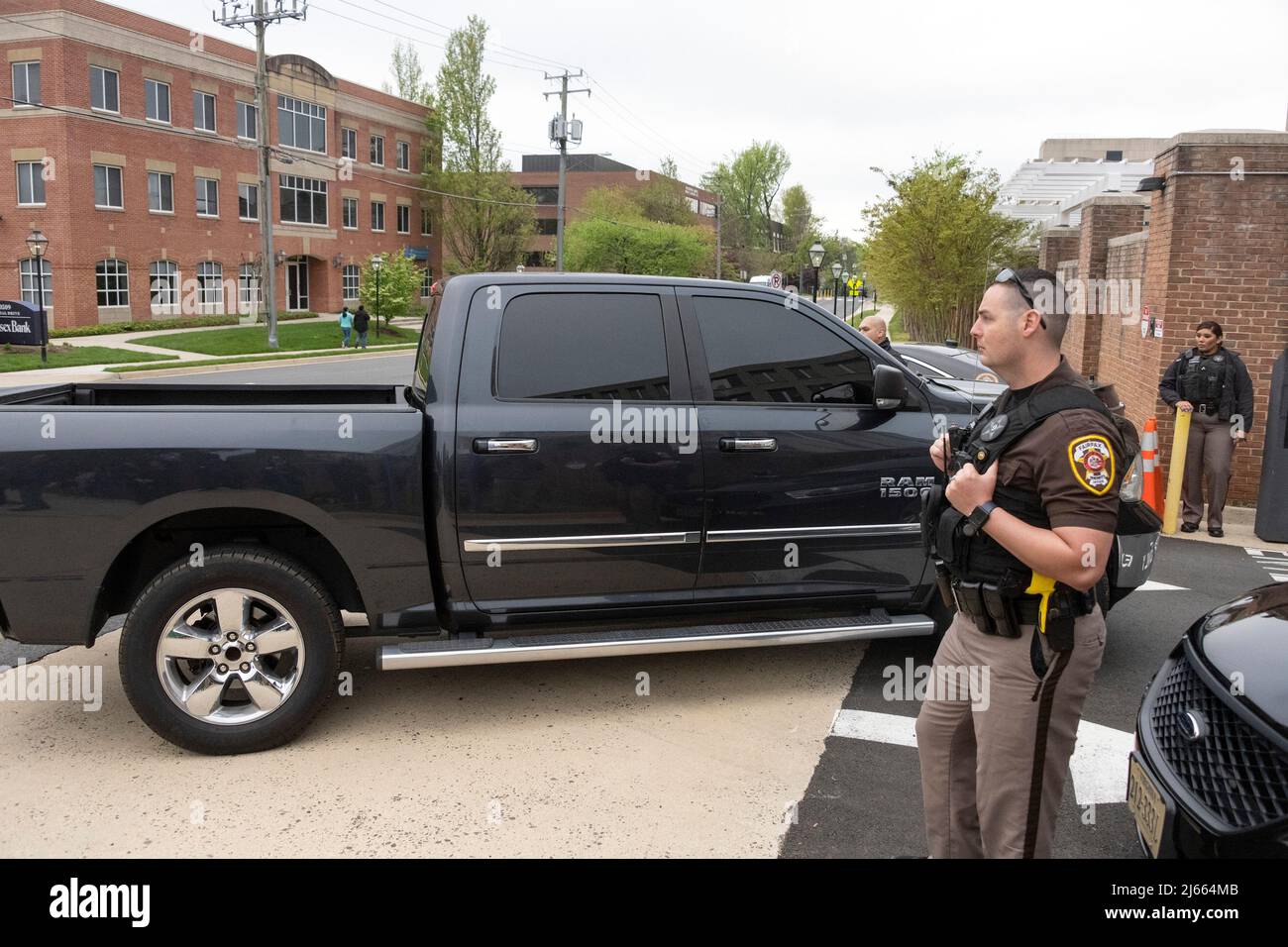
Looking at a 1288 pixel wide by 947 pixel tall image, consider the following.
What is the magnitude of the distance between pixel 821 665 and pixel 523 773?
74.3 inches

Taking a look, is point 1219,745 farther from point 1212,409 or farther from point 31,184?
point 31,184

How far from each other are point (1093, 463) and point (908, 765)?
6.78 ft

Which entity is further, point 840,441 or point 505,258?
point 505,258

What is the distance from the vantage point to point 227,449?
13.4ft

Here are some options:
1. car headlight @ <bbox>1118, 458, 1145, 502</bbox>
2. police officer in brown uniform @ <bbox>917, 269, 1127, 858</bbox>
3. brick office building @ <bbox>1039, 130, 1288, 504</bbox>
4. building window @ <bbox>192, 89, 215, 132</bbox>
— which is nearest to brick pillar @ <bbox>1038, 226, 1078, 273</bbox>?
brick office building @ <bbox>1039, 130, 1288, 504</bbox>

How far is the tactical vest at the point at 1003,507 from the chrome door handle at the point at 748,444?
1.79 meters

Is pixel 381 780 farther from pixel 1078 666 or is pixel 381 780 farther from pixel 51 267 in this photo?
pixel 51 267

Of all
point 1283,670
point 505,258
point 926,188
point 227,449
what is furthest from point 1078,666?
point 505,258

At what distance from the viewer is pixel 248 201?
1768 inches

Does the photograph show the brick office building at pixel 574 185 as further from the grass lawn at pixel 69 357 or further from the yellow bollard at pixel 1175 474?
the yellow bollard at pixel 1175 474

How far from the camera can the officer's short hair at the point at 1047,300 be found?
2766 millimetres

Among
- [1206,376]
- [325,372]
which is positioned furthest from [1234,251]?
[325,372]

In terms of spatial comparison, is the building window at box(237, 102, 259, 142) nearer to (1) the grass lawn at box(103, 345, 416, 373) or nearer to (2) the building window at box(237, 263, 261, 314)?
(2) the building window at box(237, 263, 261, 314)
